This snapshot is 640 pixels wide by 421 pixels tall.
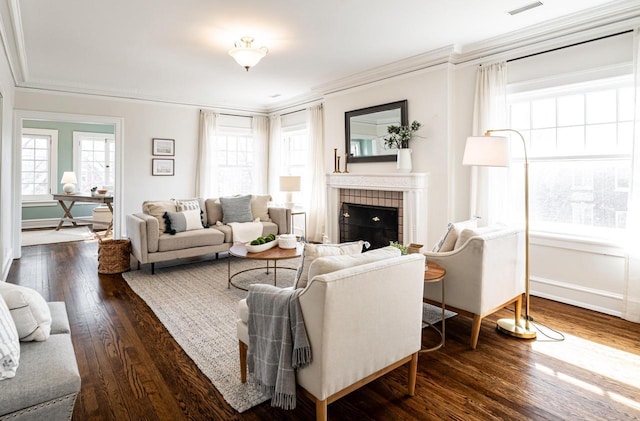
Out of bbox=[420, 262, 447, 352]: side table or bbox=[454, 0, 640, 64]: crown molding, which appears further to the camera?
bbox=[454, 0, 640, 64]: crown molding

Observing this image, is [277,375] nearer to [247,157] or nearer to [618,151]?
[618,151]

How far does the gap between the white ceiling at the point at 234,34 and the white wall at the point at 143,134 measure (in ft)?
1.06

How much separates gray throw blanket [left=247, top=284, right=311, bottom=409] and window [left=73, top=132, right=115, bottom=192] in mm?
8180

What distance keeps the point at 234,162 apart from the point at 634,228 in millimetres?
6516

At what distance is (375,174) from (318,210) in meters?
1.72

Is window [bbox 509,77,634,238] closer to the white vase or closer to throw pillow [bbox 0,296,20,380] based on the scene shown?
the white vase

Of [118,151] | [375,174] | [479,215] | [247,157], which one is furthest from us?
[247,157]

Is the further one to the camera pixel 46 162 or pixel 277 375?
pixel 46 162

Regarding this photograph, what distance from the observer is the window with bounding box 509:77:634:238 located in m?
3.49

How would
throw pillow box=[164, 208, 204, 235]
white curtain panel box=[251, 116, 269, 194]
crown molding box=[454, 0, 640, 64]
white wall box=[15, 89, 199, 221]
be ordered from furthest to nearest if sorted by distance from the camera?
white curtain panel box=[251, 116, 269, 194], white wall box=[15, 89, 199, 221], throw pillow box=[164, 208, 204, 235], crown molding box=[454, 0, 640, 64]

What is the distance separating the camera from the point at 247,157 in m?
8.02

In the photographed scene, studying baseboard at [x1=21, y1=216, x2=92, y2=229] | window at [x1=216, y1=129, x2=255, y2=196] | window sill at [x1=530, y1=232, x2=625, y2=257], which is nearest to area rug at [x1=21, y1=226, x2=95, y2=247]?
baseboard at [x1=21, y1=216, x2=92, y2=229]

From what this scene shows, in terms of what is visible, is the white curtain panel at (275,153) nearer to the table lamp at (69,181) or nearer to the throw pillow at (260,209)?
the throw pillow at (260,209)

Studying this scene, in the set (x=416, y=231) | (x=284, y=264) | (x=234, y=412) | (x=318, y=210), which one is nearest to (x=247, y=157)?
(x=318, y=210)
